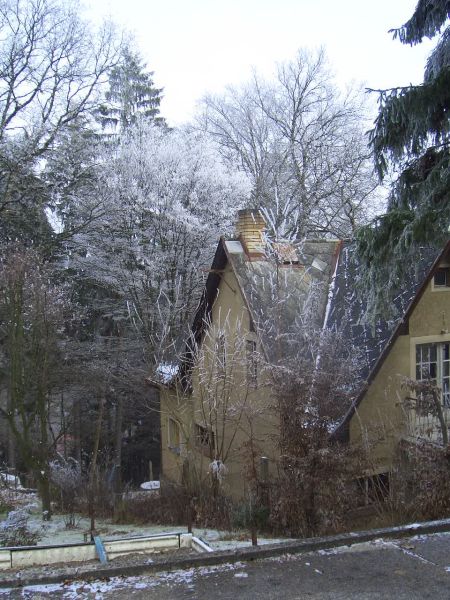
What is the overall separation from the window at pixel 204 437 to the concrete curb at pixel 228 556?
24.8 feet

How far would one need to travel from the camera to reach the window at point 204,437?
12688 mm

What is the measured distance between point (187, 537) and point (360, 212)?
23749mm

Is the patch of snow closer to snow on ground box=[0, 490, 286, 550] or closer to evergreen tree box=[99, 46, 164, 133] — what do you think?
snow on ground box=[0, 490, 286, 550]

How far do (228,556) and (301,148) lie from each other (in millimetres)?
26065

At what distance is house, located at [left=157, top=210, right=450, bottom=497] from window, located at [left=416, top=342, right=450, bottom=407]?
2 cm

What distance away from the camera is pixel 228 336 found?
14414 mm

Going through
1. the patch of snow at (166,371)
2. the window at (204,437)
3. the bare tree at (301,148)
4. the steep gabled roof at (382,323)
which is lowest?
the window at (204,437)

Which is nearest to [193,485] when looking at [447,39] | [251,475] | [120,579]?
[251,475]

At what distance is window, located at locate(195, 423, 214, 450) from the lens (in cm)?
1269

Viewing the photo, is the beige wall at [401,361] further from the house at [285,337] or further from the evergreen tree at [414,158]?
the evergreen tree at [414,158]

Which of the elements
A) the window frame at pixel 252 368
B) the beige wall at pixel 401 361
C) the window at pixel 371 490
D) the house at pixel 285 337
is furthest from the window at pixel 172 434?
the window at pixel 371 490

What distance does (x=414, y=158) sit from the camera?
23.3ft

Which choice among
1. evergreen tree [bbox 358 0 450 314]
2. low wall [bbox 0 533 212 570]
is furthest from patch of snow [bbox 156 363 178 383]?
low wall [bbox 0 533 212 570]

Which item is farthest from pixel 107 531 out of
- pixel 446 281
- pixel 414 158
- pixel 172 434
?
pixel 446 281
